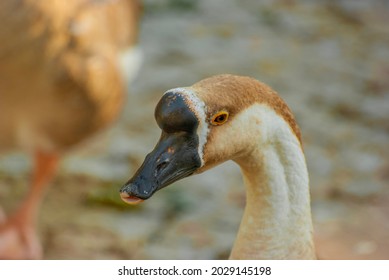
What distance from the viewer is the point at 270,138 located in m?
1.34

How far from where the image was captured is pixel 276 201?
1.40 metres

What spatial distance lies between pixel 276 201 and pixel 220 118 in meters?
0.22

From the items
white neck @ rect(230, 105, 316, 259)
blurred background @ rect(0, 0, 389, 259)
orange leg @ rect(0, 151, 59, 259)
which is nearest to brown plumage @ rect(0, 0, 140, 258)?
orange leg @ rect(0, 151, 59, 259)

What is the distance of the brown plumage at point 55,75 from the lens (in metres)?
2.28

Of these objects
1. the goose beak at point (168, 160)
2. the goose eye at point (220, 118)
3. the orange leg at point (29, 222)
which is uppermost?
the orange leg at point (29, 222)

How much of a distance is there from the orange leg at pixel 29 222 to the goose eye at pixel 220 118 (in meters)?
1.47

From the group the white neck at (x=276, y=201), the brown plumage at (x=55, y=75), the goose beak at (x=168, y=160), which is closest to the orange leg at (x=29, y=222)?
the brown plumage at (x=55, y=75)

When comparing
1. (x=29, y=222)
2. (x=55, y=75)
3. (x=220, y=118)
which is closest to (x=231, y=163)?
(x=29, y=222)

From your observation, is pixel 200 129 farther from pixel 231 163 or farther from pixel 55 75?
pixel 231 163

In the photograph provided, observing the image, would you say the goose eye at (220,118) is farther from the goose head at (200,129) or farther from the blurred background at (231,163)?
the blurred background at (231,163)
